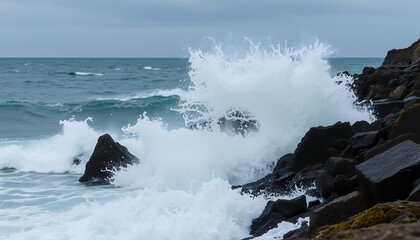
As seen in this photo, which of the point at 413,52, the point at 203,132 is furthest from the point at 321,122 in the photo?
the point at 413,52

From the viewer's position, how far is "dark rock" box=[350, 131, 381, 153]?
718 centimetres

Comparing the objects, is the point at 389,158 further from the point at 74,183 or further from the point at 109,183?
the point at 74,183

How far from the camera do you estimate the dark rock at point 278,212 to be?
246 inches

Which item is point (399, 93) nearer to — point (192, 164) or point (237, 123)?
point (237, 123)

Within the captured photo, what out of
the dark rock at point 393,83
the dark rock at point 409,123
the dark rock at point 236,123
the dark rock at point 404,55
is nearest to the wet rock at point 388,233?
the dark rock at point 409,123

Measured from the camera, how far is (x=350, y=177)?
6312mm

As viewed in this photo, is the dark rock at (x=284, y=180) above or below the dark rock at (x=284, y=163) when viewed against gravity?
below

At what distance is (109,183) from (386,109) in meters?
4.96

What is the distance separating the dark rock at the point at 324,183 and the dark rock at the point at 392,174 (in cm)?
125

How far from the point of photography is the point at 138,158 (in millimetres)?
11320

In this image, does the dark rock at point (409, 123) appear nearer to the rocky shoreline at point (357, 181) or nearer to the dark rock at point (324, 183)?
the rocky shoreline at point (357, 181)

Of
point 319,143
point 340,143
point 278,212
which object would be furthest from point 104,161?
point 278,212

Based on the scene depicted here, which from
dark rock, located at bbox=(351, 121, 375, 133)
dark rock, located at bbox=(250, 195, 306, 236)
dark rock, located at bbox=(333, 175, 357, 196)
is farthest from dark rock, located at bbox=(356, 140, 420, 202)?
dark rock, located at bbox=(351, 121, 375, 133)

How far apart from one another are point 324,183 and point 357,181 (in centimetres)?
57
